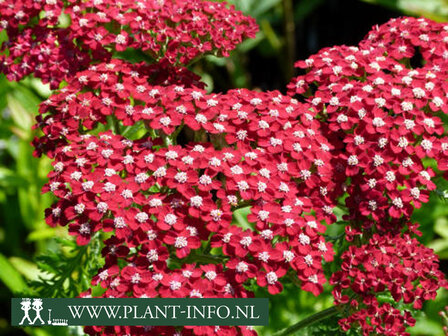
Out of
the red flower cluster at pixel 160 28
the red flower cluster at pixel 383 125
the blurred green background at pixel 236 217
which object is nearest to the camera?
the red flower cluster at pixel 383 125

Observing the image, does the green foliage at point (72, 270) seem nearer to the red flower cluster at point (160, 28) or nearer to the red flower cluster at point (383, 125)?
the red flower cluster at point (160, 28)

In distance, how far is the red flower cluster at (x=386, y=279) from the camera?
227 centimetres

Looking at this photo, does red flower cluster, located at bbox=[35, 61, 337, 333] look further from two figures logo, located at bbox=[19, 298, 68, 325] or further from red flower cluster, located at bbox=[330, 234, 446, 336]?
two figures logo, located at bbox=[19, 298, 68, 325]

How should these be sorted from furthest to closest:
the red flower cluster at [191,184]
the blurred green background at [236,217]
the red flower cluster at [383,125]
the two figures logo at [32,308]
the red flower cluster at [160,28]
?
the blurred green background at [236,217], the red flower cluster at [160,28], the two figures logo at [32,308], the red flower cluster at [383,125], the red flower cluster at [191,184]

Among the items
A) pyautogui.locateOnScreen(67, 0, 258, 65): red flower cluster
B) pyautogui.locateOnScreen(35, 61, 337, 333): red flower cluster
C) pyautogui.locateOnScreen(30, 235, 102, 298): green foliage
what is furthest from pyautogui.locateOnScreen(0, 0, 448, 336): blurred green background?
pyautogui.locateOnScreen(67, 0, 258, 65): red flower cluster

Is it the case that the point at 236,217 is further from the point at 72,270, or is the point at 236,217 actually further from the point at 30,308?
the point at 30,308

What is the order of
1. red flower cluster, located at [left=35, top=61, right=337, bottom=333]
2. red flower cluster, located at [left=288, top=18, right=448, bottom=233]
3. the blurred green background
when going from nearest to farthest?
red flower cluster, located at [left=35, top=61, right=337, bottom=333], red flower cluster, located at [left=288, top=18, right=448, bottom=233], the blurred green background

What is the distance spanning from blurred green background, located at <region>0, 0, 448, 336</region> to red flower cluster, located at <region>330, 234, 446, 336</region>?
35 centimetres

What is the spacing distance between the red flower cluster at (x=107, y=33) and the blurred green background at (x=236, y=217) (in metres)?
0.96

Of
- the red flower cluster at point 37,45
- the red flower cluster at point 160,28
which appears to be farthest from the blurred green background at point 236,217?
the red flower cluster at point 160,28

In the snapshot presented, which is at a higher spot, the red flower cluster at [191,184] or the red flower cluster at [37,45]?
the red flower cluster at [37,45]

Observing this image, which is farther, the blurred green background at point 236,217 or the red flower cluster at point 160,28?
the blurred green background at point 236,217

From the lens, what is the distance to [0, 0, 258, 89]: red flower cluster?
293cm

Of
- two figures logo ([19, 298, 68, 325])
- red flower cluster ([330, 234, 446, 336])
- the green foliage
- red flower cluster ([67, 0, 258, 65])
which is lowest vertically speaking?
red flower cluster ([330, 234, 446, 336])
